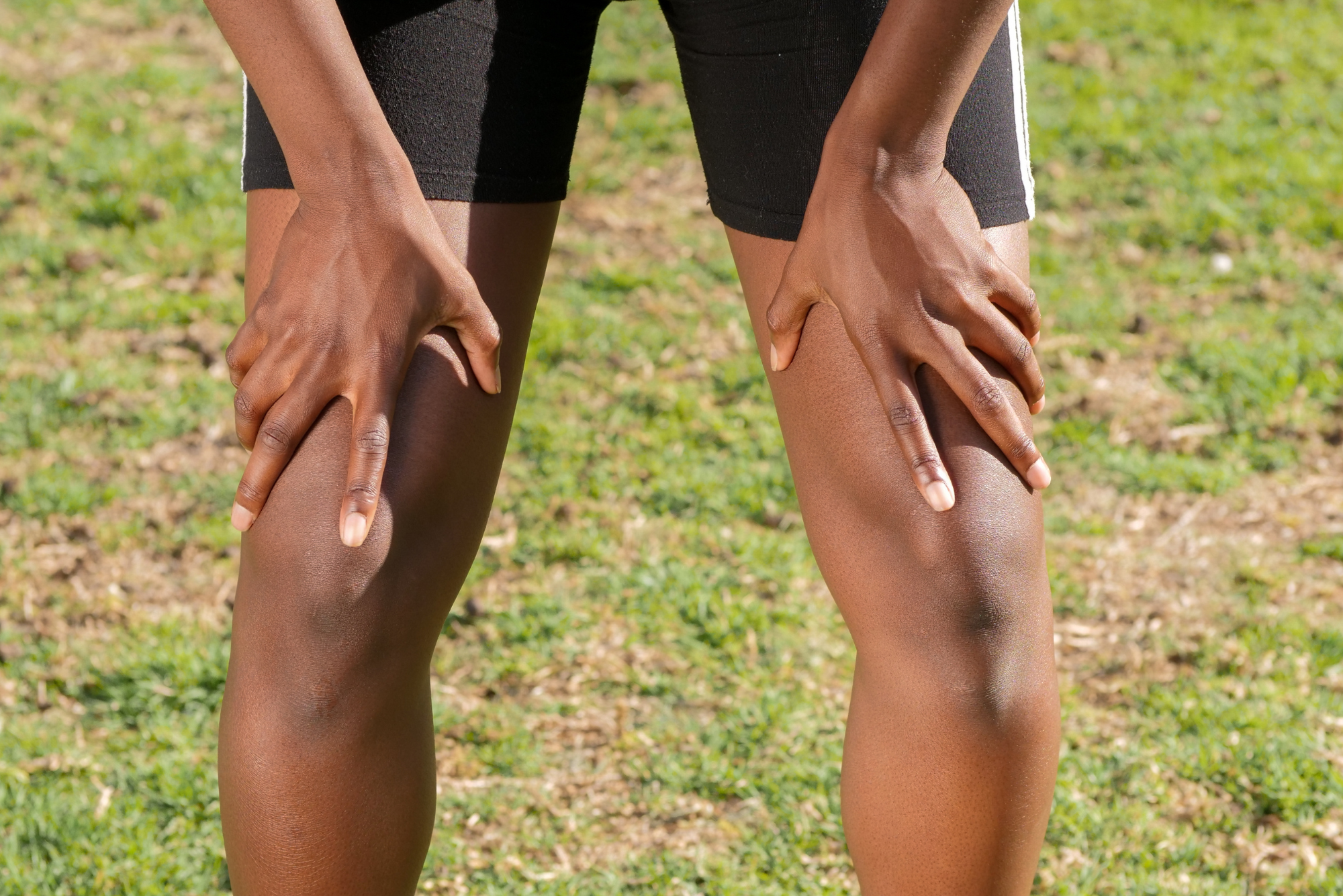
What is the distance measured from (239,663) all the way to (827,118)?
96 centimetres

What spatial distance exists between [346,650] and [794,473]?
58 centimetres

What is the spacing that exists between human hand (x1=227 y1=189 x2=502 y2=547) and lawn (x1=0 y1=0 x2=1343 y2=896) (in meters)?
1.19

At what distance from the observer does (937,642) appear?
1.43 m

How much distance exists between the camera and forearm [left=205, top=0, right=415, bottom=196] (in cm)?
155

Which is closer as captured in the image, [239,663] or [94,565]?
[239,663]

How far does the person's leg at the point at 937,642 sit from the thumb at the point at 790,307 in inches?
1.0

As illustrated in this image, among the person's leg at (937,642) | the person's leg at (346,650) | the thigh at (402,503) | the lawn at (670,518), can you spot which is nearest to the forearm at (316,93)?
the thigh at (402,503)

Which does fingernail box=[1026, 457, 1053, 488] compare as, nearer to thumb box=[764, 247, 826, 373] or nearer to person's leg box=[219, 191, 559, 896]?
thumb box=[764, 247, 826, 373]

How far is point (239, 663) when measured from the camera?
4.99ft

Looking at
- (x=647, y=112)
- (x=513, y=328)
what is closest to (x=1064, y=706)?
(x=513, y=328)

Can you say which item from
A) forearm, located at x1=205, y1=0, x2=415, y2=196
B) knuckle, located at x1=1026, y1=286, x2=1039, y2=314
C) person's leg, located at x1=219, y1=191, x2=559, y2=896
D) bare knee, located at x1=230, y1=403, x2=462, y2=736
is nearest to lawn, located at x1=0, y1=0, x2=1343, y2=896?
person's leg, located at x1=219, y1=191, x2=559, y2=896

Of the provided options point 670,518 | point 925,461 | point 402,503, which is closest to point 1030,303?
point 925,461

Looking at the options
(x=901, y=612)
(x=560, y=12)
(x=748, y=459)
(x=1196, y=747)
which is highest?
(x=560, y=12)

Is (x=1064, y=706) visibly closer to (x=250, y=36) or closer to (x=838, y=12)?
(x=838, y=12)
